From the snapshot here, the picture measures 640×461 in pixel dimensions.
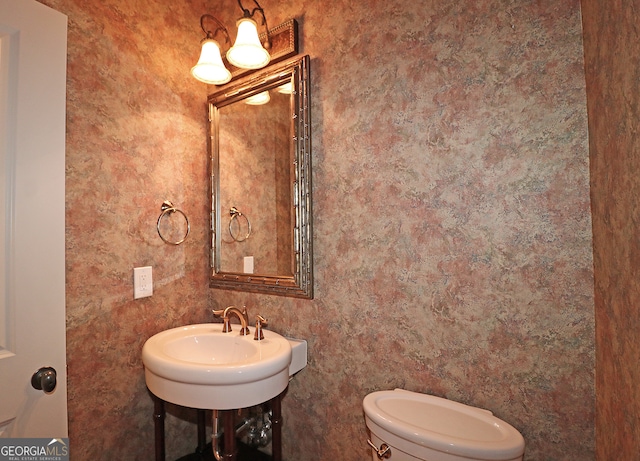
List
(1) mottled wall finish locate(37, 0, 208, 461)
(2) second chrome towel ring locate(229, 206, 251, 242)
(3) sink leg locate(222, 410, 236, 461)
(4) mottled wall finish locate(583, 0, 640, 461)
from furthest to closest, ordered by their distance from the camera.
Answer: (2) second chrome towel ring locate(229, 206, 251, 242), (1) mottled wall finish locate(37, 0, 208, 461), (3) sink leg locate(222, 410, 236, 461), (4) mottled wall finish locate(583, 0, 640, 461)

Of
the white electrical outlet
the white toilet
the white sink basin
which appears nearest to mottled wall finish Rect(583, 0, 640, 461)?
the white toilet

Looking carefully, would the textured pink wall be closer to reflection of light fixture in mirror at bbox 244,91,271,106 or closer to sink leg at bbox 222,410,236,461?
reflection of light fixture in mirror at bbox 244,91,271,106

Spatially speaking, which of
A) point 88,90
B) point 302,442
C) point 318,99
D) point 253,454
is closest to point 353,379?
point 302,442

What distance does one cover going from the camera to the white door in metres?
0.97

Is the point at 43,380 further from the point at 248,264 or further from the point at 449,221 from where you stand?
the point at 449,221

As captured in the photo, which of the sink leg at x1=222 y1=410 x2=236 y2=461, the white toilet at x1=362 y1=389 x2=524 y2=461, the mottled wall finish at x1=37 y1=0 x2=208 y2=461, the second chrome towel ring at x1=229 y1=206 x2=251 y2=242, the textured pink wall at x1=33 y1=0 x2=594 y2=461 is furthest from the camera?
the second chrome towel ring at x1=229 y1=206 x2=251 y2=242

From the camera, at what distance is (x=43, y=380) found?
101cm

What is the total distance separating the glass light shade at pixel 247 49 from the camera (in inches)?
52.4

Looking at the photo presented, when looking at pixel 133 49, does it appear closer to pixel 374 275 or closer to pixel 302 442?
pixel 374 275

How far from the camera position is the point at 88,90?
4.28ft

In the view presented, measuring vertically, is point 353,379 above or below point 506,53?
below

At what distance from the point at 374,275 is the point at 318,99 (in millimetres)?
790

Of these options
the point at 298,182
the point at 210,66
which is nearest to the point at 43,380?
→ the point at 298,182

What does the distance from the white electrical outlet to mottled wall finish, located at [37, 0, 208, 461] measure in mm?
26
